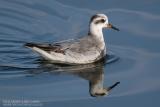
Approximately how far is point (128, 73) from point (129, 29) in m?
3.16

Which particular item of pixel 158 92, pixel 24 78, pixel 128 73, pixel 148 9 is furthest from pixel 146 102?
pixel 148 9

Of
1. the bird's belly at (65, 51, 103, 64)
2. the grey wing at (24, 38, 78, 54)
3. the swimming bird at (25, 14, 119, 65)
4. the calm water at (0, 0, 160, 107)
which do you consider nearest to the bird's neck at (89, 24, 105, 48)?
the swimming bird at (25, 14, 119, 65)

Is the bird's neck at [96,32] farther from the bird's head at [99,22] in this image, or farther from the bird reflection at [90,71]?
the bird reflection at [90,71]

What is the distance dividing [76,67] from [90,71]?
40 cm

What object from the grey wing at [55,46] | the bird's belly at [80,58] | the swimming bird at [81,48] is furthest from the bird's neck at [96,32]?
Result: the grey wing at [55,46]

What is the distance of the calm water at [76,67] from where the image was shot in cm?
1750

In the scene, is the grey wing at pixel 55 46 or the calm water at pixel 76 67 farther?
the grey wing at pixel 55 46

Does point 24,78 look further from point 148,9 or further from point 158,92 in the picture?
point 148,9

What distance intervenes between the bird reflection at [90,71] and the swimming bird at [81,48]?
0.21m

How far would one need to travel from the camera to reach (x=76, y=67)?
19.6 m

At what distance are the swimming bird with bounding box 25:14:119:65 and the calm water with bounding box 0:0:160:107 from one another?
0.26m

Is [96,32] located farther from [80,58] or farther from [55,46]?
[55,46]

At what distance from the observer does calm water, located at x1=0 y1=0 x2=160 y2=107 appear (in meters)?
17.5

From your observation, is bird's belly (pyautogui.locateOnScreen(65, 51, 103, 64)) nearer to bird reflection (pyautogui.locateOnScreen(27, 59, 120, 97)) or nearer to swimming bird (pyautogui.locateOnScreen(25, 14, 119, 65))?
swimming bird (pyautogui.locateOnScreen(25, 14, 119, 65))
